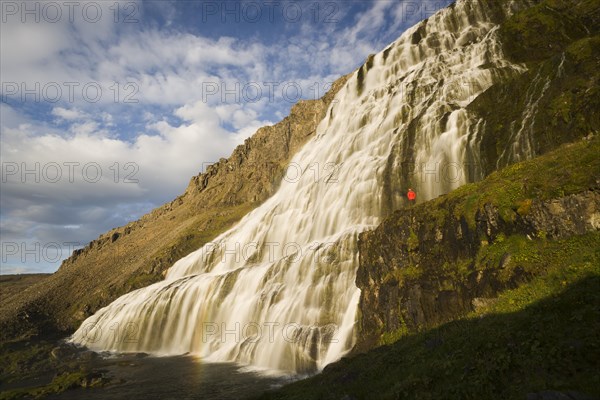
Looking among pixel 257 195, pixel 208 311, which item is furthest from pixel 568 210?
pixel 257 195

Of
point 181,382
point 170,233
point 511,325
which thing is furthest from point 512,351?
point 170,233

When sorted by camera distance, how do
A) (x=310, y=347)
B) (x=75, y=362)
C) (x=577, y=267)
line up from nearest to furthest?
(x=577, y=267), (x=310, y=347), (x=75, y=362)

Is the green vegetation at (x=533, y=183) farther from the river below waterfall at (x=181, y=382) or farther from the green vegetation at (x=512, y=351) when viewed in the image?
the river below waterfall at (x=181, y=382)

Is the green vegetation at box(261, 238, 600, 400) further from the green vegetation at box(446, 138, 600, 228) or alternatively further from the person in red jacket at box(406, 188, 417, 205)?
the person in red jacket at box(406, 188, 417, 205)

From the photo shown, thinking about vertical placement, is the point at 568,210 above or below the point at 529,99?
below

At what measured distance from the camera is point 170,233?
2795 inches

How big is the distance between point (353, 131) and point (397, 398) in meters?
32.3

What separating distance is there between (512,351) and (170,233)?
6982cm

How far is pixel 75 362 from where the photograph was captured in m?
27.2

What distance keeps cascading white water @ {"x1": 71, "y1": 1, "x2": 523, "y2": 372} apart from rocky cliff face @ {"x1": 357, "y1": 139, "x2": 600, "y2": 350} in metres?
2.91

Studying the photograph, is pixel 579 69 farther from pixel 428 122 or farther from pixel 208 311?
pixel 208 311

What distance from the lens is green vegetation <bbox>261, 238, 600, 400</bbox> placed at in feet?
20.5

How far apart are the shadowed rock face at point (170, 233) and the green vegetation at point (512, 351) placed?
4692cm

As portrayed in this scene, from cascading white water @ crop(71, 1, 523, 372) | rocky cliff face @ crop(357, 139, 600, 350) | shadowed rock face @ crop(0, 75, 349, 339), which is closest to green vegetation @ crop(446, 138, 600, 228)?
rocky cliff face @ crop(357, 139, 600, 350)
